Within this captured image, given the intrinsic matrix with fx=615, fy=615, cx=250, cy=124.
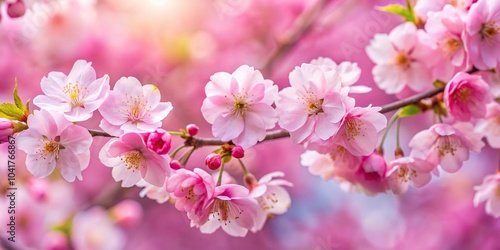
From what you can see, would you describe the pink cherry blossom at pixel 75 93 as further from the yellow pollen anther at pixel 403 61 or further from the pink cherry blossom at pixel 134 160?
the yellow pollen anther at pixel 403 61

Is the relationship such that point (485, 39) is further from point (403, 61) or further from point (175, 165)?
point (175, 165)

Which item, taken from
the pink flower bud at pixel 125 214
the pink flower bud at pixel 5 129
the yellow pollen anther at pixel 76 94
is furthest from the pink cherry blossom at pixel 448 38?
the pink flower bud at pixel 125 214

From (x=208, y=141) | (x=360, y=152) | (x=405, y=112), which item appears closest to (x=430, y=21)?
(x=405, y=112)

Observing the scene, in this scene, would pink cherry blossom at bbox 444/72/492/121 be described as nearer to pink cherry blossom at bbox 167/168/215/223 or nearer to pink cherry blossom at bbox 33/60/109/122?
pink cherry blossom at bbox 167/168/215/223

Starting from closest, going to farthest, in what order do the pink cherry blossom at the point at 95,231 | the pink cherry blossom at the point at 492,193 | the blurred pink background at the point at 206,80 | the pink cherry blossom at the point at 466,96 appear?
the pink cherry blossom at the point at 466,96, the pink cherry blossom at the point at 492,193, the pink cherry blossom at the point at 95,231, the blurred pink background at the point at 206,80

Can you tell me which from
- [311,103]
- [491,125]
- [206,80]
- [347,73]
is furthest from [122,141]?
[206,80]

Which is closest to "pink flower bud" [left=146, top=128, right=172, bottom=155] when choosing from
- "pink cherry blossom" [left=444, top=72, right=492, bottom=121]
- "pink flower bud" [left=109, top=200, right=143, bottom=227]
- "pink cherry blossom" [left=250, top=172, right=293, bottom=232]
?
"pink cherry blossom" [left=250, top=172, right=293, bottom=232]

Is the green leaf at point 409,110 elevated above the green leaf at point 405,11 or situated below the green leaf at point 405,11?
below

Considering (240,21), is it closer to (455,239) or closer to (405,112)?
(455,239)
